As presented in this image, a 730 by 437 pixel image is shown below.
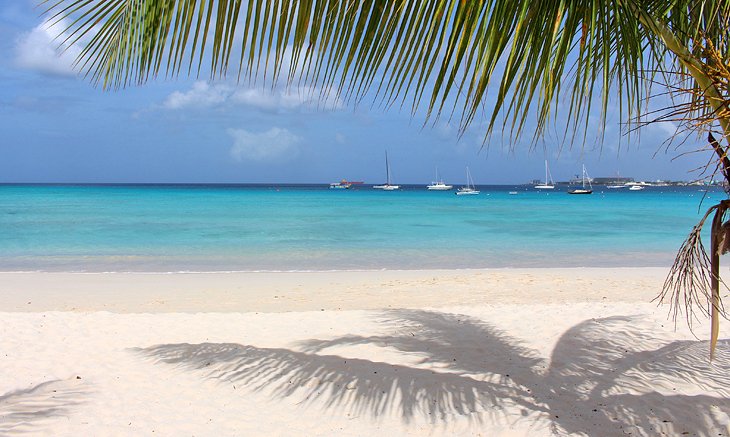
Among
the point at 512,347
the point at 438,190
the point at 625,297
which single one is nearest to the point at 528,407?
the point at 512,347

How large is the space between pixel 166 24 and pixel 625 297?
8.50 m

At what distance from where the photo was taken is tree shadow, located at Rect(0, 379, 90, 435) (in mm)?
3595

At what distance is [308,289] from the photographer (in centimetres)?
971

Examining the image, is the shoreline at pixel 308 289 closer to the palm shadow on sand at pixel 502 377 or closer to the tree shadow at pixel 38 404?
the palm shadow on sand at pixel 502 377

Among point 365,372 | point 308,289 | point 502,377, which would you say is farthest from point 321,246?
point 502,377

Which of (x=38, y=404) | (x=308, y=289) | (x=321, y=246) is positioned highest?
(x=38, y=404)

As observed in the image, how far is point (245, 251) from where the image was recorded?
679 inches

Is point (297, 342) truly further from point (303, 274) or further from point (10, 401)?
point (303, 274)

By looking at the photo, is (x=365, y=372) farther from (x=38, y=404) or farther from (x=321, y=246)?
(x=321, y=246)

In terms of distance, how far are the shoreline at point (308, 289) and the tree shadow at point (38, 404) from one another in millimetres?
3282

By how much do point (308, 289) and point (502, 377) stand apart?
5.74 meters

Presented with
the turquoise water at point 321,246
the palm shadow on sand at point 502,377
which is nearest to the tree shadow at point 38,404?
the palm shadow on sand at point 502,377

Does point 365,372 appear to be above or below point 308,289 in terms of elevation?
above

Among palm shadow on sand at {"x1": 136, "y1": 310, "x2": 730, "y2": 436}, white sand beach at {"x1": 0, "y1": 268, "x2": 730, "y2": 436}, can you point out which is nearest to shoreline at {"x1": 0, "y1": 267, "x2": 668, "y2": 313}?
white sand beach at {"x1": 0, "y1": 268, "x2": 730, "y2": 436}
